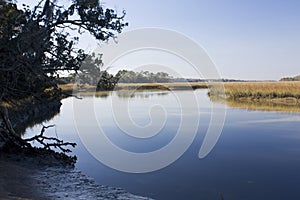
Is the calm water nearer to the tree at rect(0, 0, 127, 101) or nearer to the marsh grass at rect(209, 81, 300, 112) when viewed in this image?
the tree at rect(0, 0, 127, 101)

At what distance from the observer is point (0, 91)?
6211 millimetres

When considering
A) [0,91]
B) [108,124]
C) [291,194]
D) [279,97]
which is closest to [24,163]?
[0,91]

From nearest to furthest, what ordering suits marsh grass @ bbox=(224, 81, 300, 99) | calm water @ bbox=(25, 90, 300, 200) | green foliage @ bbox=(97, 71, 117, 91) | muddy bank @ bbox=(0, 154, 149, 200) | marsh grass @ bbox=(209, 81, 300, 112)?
muddy bank @ bbox=(0, 154, 149, 200), calm water @ bbox=(25, 90, 300, 200), green foliage @ bbox=(97, 71, 117, 91), marsh grass @ bbox=(209, 81, 300, 112), marsh grass @ bbox=(224, 81, 300, 99)

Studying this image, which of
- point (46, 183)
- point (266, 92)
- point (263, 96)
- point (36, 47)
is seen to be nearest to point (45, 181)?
point (46, 183)

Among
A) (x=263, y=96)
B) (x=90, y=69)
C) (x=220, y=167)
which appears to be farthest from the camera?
(x=263, y=96)

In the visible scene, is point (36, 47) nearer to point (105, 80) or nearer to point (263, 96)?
point (105, 80)

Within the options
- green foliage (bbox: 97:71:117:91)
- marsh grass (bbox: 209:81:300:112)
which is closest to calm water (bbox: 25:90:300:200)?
green foliage (bbox: 97:71:117:91)

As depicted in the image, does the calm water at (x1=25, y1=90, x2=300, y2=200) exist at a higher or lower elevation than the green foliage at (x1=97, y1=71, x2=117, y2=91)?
lower

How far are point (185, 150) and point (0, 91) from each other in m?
5.14

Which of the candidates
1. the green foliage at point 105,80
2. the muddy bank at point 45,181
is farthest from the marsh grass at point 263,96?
the muddy bank at point 45,181

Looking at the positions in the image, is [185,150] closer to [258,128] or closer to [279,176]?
[279,176]

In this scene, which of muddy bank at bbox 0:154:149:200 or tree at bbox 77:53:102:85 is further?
tree at bbox 77:53:102:85

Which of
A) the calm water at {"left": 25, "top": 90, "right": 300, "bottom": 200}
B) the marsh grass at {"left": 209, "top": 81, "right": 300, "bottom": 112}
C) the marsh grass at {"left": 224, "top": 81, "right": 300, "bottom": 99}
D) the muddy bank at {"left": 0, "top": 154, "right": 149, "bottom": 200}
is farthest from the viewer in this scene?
the marsh grass at {"left": 224, "top": 81, "right": 300, "bottom": 99}

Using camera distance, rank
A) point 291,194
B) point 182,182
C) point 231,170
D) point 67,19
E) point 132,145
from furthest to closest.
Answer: point 132,145
point 67,19
point 231,170
point 182,182
point 291,194
